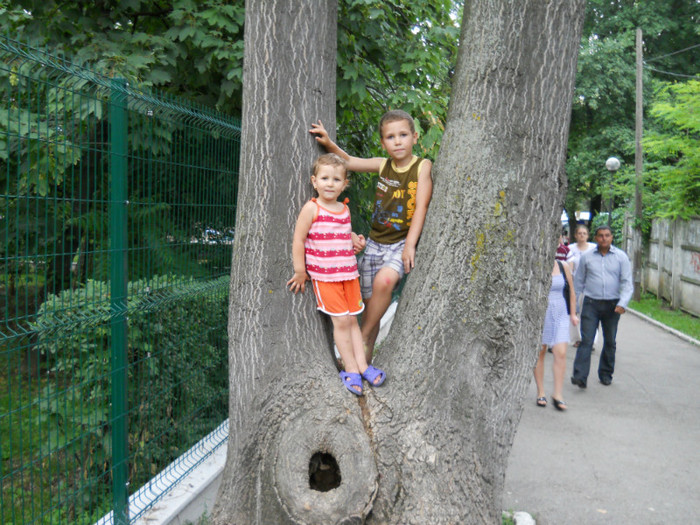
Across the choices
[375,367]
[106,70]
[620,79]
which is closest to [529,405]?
[375,367]

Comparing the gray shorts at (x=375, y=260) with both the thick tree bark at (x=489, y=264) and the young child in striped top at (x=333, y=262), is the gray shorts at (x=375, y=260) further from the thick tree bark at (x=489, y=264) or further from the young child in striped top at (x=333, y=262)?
the thick tree bark at (x=489, y=264)

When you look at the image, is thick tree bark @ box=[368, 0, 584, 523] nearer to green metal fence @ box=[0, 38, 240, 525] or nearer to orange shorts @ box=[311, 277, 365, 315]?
orange shorts @ box=[311, 277, 365, 315]

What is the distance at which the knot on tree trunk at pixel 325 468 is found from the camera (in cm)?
263

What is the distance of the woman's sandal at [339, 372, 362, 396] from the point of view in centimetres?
302

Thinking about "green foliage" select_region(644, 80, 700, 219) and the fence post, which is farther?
"green foliage" select_region(644, 80, 700, 219)

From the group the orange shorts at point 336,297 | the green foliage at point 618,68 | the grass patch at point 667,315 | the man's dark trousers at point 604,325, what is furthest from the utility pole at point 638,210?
the orange shorts at point 336,297

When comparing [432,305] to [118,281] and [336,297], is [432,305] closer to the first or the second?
[336,297]

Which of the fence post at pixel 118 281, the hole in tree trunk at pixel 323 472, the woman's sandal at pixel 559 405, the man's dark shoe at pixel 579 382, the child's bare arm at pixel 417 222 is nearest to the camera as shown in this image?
the hole in tree trunk at pixel 323 472

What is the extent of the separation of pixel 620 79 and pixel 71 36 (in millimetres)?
25206

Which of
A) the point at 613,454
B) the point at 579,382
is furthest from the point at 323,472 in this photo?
the point at 579,382

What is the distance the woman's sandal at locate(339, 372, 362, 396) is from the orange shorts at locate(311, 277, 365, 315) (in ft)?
1.06

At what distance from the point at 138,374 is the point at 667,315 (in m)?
14.5

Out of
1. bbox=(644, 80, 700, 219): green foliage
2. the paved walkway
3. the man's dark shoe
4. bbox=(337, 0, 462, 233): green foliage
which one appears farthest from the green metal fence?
bbox=(644, 80, 700, 219): green foliage

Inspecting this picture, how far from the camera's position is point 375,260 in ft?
12.2
